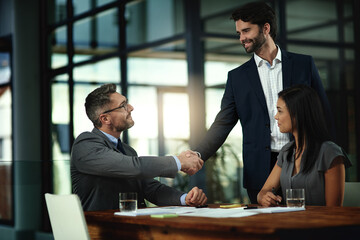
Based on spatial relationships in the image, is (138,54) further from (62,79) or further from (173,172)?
(173,172)

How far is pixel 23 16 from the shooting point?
28.7 ft

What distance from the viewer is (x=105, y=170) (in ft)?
9.50

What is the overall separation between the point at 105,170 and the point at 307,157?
96 centimetres

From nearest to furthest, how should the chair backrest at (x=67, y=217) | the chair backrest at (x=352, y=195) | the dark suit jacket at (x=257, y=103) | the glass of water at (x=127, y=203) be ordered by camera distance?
1. the chair backrest at (x=67, y=217)
2. the glass of water at (x=127, y=203)
3. the chair backrest at (x=352, y=195)
4. the dark suit jacket at (x=257, y=103)

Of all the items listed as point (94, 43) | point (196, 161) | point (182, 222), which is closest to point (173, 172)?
point (196, 161)

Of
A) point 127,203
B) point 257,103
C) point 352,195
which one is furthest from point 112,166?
point 352,195

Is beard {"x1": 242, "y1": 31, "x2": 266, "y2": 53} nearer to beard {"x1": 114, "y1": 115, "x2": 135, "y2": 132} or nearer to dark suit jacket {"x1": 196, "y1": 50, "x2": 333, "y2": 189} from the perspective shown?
dark suit jacket {"x1": 196, "y1": 50, "x2": 333, "y2": 189}


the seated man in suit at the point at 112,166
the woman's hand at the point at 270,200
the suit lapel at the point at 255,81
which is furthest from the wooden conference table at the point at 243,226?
the suit lapel at the point at 255,81

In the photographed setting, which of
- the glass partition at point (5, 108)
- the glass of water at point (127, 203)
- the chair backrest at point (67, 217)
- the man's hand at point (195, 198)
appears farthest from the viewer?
the glass partition at point (5, 108)

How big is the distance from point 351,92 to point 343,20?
0.72 metres

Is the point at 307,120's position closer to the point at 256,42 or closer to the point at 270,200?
the point at 270,200

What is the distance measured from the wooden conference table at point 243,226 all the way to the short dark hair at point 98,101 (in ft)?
2.81

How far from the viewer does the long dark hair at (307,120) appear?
2.98 m

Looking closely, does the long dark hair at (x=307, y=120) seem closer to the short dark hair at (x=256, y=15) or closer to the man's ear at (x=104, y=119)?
the short dark hair at (x=256, y=15)
